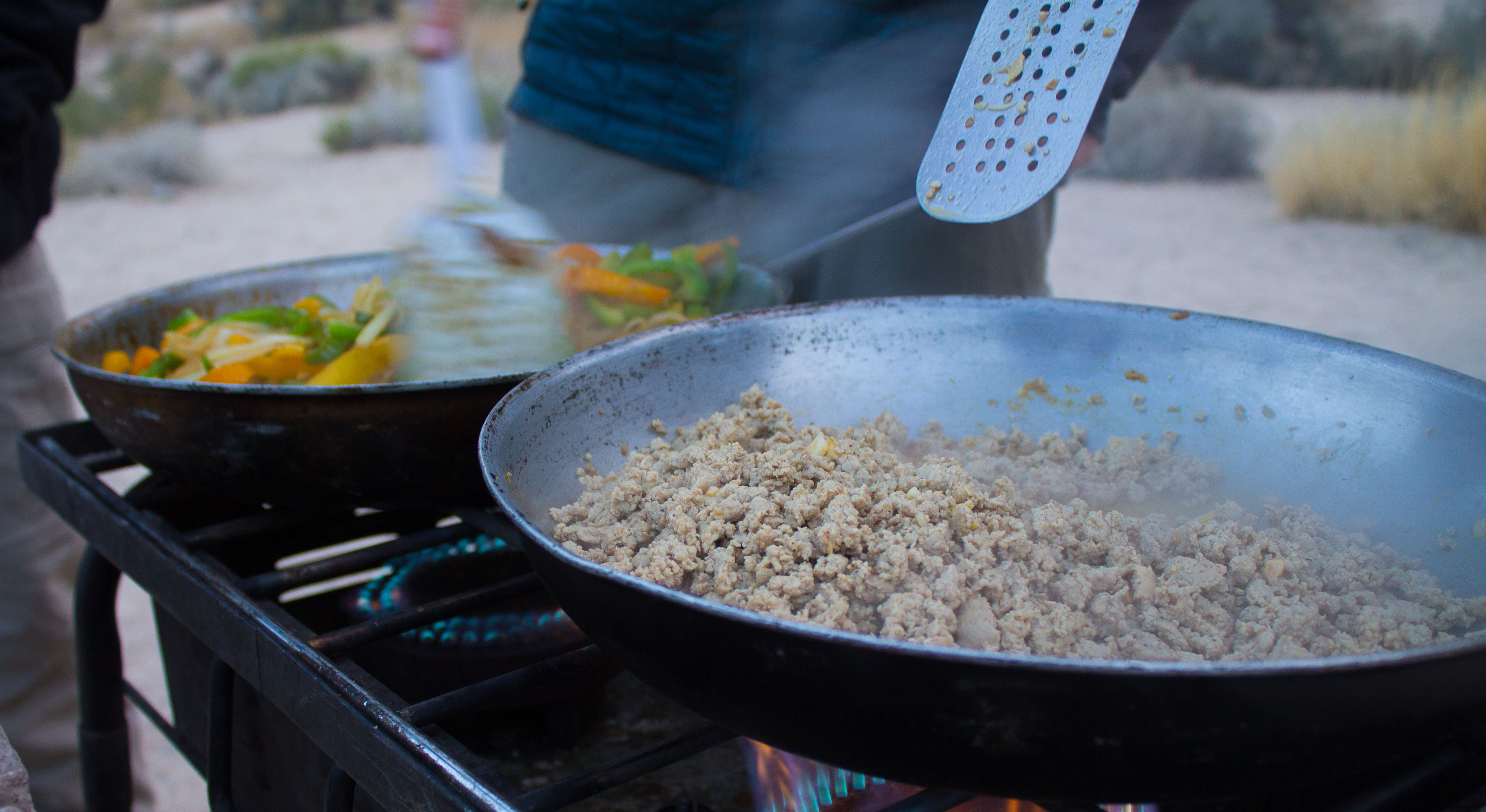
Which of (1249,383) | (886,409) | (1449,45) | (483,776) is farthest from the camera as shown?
(1449,45)

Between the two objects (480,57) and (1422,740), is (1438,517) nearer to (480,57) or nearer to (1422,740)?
(1422,740)

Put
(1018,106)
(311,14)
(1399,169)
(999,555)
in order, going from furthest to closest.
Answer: (311,14) < (1399,169) < (1018,106) < (999,555)

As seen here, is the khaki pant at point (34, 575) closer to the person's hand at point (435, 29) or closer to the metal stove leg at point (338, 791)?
the person's hand at point (435, 29)

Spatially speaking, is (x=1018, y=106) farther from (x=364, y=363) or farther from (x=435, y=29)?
(x=364, y=363)

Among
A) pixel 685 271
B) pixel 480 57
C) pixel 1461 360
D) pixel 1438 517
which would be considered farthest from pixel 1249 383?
pixel 480 57

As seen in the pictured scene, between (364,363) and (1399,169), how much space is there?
7.56m

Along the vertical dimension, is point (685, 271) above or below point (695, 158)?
below

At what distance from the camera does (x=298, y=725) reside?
896 mm

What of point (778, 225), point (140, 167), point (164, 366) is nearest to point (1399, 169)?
point (778, 225)

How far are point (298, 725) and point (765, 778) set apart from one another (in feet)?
1.47

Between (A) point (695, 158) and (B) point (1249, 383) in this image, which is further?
(A) point (695, 158)

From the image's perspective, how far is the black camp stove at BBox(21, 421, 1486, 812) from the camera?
79 centimetres

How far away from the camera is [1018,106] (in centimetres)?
99

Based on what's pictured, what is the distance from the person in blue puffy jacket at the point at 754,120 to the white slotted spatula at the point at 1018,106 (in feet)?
1.97
